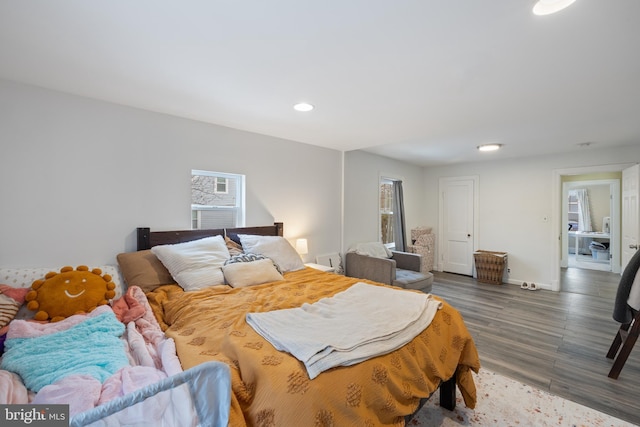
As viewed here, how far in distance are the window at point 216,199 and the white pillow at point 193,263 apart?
1.78ft

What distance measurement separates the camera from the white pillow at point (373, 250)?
440 cm

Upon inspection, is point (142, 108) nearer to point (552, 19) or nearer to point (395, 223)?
point (552, 19)

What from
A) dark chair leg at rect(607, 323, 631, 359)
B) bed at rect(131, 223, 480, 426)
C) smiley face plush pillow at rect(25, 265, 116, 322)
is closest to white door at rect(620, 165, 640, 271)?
dark chair leg at rect(607, 323, 631, 359)

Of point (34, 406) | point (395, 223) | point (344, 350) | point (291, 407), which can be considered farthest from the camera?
point (395, 223)

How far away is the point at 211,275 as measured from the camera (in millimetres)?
2303

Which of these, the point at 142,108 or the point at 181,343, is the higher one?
the point at 142,108

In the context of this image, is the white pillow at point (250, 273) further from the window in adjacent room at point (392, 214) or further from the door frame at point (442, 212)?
the door frame at point (442, 212)

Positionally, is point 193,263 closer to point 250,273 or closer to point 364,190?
point 250,273

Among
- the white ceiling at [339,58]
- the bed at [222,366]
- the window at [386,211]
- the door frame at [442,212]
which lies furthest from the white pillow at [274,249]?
the door frame at [442,212]

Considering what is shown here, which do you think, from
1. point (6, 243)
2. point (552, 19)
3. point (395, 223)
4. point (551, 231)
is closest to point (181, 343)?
point (6, 243)

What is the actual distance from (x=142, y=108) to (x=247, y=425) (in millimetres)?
2677

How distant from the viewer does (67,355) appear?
1.23 m

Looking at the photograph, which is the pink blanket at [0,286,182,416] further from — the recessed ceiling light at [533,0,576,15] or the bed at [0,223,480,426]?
the recessed ceiling light at [533,0,576,15]

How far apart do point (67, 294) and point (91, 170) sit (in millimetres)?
1046
